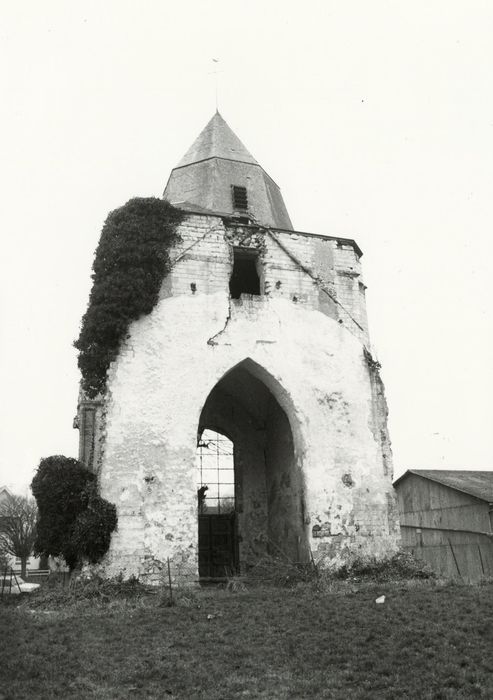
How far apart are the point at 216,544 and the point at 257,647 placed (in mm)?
10003

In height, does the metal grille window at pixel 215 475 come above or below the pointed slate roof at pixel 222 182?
below

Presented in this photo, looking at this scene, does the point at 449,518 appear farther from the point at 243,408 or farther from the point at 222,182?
the point at 222,182

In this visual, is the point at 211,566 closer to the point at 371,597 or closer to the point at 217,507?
the point at 217,507

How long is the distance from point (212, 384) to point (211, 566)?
6.22 m

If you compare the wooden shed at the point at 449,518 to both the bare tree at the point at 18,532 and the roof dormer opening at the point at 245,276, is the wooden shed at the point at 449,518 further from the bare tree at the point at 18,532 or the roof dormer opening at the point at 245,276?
the bare tree at the point at 18,532

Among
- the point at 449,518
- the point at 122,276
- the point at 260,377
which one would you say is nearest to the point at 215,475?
the point at 260,377

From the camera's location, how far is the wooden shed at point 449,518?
21219mm

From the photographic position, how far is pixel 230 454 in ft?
62.4

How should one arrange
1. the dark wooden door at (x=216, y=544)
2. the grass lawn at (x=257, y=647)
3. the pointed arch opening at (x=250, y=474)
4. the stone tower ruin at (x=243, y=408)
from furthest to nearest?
the dark wooden door at (x=216, y=544), the pointed arch opening at (x=250, y=474), the stone tower ruin at (x=243, y=408), the grass lawn at (x=257, y=647)

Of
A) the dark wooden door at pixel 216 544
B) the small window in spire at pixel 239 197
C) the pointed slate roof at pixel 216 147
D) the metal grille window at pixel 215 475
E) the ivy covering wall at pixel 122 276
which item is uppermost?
the pointed slate roof at pixel 216 147

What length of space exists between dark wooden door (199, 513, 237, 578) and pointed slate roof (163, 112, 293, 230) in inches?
342

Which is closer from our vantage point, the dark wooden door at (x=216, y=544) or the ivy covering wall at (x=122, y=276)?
the ivy covering wall at (x=122, y=276)

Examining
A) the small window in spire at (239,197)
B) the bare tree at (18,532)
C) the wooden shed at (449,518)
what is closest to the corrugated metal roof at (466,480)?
the wooden shed at (449,518)

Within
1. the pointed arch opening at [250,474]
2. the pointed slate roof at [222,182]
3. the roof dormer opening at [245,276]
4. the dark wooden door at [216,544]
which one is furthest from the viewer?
the pointed slate roof at [222,182]
